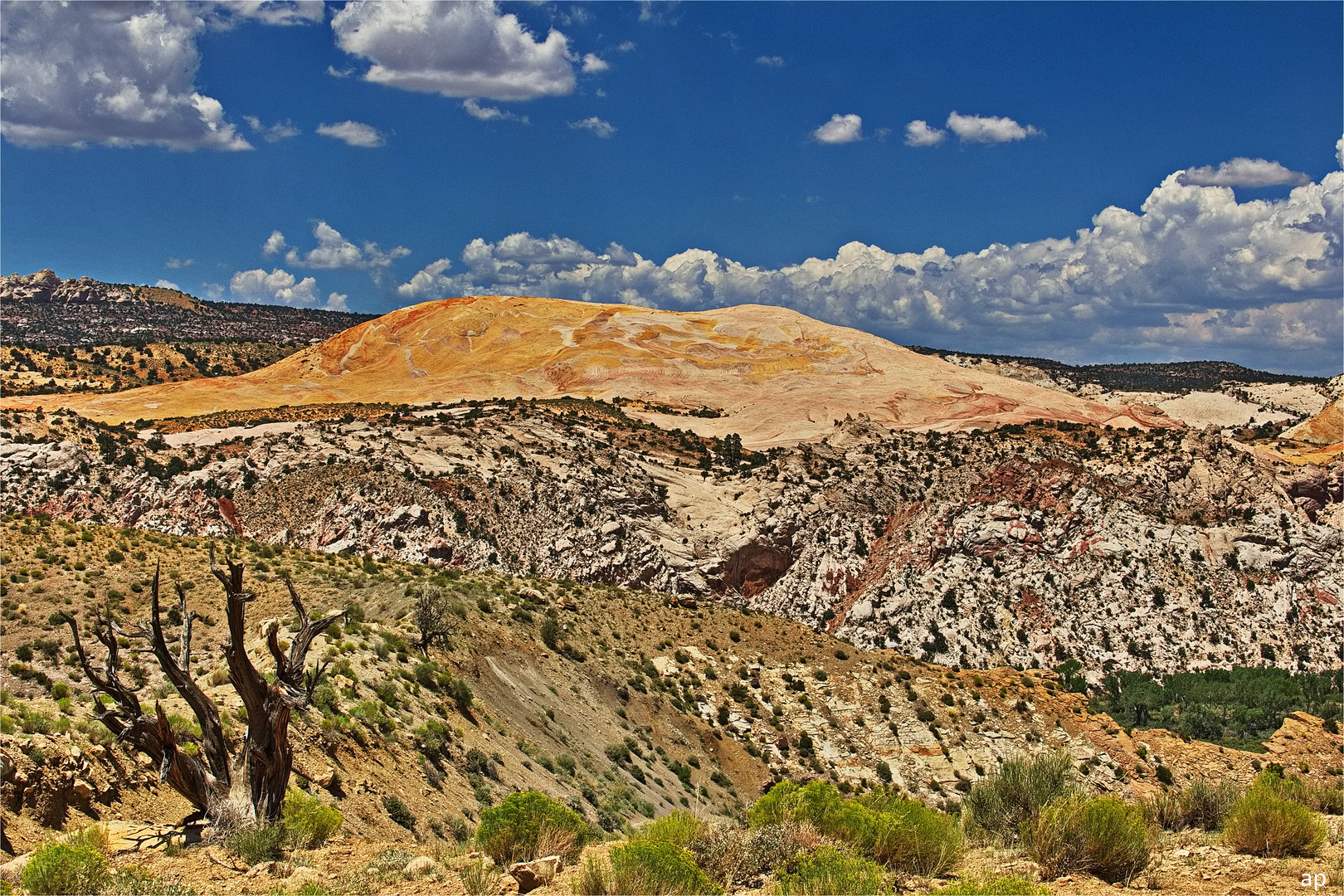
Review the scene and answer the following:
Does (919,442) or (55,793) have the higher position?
(919,442)

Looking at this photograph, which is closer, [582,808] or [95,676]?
[95,676]

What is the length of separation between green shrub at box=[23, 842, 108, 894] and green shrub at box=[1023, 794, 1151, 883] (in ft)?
29.1

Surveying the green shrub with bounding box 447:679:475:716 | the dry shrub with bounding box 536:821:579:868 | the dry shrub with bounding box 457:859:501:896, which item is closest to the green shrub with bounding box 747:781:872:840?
the dry shrub with bounding box 536:821:579:868

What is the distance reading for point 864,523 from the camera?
4178cm

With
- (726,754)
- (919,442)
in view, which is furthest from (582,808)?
(919,442)

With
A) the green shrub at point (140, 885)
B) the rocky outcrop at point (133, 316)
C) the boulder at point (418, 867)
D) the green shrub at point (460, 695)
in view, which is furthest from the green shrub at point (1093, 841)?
the rocky outcrop at point (133, 316)

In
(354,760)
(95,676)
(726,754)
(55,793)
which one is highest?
(95,676)

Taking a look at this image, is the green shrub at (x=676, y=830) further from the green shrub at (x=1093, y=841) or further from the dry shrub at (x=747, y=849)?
the green shrub at (x=1093, y=841)

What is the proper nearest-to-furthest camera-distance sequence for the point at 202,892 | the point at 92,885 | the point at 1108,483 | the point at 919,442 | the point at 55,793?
the point at 92,885 → the point at 202,892 → the point at 55,793 → the point at 1108,483 → the point at 919,442

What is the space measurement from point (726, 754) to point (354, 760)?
12564 millimetres

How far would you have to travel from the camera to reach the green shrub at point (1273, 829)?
9.92 m

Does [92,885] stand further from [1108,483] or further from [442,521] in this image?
[1108,483]

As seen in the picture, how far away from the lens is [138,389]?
66125mm

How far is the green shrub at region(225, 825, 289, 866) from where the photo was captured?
9352 millimetres
